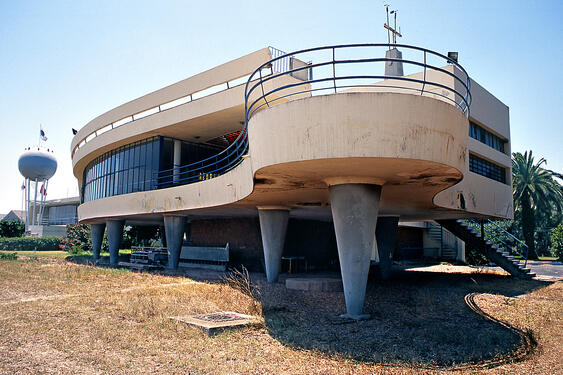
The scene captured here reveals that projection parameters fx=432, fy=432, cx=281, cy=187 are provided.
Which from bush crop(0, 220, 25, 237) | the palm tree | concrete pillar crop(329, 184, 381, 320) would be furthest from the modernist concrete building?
bush crop(0, 220, 25, 237)

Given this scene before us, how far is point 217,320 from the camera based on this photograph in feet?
30.7

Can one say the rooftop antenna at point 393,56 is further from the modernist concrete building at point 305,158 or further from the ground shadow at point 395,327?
the ground shadow at point 395,327

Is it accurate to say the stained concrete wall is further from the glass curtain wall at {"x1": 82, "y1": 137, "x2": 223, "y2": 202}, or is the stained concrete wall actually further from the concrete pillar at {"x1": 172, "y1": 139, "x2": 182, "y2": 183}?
the glass curtain wall at {"x1": 82, "y1": 137, "x2": 223, "y2": 202}

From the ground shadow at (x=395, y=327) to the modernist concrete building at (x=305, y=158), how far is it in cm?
120

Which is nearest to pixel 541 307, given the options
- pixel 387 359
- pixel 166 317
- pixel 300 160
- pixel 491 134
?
pixel 387 359

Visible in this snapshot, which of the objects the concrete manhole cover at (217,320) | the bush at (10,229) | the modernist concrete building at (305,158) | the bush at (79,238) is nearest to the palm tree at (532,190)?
the modernist concrete building at (305,158)

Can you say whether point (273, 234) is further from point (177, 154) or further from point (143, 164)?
point (143, 164)

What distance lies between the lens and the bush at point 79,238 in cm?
4584

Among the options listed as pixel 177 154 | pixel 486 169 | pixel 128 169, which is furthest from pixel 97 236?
pixel 486 169

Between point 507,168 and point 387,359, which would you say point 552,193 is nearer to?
point 507,168

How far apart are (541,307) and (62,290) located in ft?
48.2

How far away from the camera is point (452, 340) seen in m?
8.49

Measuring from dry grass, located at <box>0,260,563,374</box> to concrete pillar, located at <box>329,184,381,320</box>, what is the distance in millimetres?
830

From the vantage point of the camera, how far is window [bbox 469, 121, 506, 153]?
826 inches
